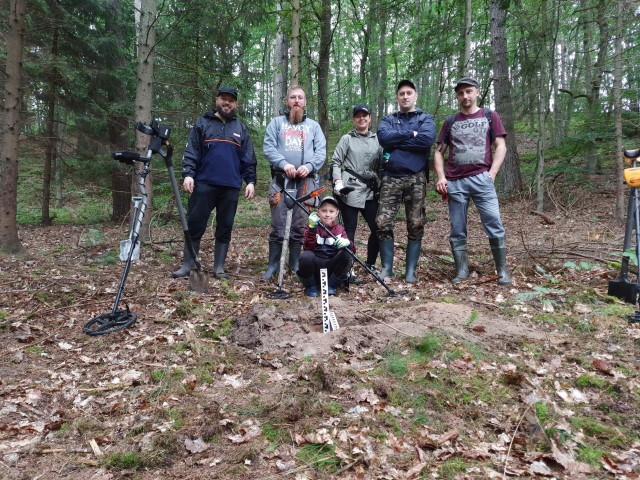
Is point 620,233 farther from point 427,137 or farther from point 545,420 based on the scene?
point 545,420

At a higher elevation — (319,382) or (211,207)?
(211,207)

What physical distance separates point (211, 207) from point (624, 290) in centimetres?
502

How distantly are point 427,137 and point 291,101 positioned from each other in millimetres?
1805

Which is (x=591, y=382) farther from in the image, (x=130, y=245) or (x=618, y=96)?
(x=618, y=96)

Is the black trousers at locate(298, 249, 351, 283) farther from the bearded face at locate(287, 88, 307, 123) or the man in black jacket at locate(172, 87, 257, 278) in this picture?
the bearded face at locate(287, 88, 307, 123)

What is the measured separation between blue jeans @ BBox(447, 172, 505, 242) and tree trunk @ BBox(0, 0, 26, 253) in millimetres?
6781

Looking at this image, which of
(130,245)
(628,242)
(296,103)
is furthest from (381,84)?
(130,245)

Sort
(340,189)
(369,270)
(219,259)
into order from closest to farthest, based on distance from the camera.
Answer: (369,270)
(340,189)
(219,259)

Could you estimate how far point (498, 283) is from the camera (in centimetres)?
556

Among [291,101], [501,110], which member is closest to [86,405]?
[291,101]

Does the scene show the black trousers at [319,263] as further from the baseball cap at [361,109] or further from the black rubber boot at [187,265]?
the baseball cap at [361,109]

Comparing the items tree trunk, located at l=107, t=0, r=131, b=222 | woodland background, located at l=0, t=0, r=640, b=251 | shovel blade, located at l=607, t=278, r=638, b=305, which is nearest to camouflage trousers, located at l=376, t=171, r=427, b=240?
shovel blade, located at l=607, t=278, r=638, b=305

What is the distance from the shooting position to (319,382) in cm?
311

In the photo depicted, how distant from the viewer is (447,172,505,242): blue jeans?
5.51 meters
